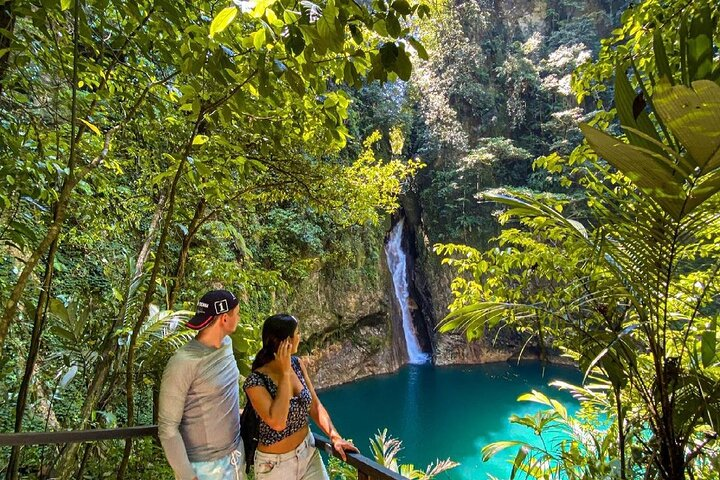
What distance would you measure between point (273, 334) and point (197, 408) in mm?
336

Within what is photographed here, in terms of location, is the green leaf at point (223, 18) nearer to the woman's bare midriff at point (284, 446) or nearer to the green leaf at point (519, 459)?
the woman's bare midriff at point (284, 446)

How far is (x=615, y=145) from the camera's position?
2.79ft

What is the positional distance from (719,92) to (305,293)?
10349 mm

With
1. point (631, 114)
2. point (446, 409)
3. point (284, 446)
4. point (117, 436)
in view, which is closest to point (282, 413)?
point (284, 446)

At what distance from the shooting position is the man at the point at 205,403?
4.05 feet

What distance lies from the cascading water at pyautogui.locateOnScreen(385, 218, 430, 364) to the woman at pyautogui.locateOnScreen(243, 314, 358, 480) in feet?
44.8

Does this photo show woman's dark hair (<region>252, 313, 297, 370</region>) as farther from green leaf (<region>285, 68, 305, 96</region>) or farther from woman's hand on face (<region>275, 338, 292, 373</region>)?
green leaf (<region>285, 68, 305, 96</region>)

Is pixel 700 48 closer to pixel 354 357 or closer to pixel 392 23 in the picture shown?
pixel 392 23

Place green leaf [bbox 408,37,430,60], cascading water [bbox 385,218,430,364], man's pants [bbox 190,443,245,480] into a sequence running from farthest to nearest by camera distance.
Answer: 1. cascading water [bbox 385,218,430,364]
2. man's pants [bbox 190,443,245,480]
3. green leaf [bbox 408,37,430,60]

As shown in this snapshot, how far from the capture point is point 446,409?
10.7 metres

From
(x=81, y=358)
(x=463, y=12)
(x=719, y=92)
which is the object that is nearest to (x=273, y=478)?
(x=81, y=358)

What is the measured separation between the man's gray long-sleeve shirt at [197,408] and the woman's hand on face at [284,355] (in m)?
0.17

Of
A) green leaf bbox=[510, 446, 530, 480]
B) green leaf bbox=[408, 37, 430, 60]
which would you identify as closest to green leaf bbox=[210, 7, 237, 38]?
green leaf bbox=[408, 37, 430, 60]

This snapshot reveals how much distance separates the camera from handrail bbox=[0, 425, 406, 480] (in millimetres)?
1220
